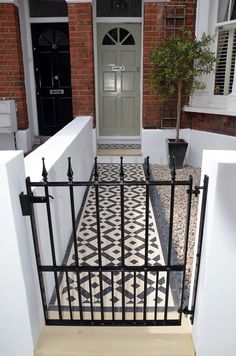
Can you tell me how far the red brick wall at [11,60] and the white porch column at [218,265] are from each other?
4.70 m

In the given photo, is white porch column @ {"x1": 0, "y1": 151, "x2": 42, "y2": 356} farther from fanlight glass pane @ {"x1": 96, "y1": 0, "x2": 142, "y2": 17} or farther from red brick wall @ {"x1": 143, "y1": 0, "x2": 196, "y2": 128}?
fanlight glass pane @ {"x1": 96, "y1": 0, "x2": 142, "y2": 17}

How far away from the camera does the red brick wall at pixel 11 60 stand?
5051 mm

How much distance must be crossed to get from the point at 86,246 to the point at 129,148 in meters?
3.27

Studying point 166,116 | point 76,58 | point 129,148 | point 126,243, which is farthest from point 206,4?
point 126,243

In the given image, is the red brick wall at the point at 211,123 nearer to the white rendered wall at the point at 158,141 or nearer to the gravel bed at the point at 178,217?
the white rendered wall at the point at 158,141

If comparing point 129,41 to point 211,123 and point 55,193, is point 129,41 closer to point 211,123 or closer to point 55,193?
point 211,123

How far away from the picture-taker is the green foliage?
13.8 feet

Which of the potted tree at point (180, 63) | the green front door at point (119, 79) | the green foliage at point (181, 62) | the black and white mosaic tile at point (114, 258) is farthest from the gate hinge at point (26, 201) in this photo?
the green front door at point (119, 79)

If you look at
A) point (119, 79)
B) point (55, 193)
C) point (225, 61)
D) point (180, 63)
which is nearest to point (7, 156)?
point (55, 193)

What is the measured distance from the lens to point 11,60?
17.2ft

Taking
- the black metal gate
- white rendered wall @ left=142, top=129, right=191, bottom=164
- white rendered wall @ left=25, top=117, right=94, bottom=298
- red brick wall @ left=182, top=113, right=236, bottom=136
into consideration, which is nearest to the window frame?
red brick wall @ left=182, top=113, right=236, bottom=136

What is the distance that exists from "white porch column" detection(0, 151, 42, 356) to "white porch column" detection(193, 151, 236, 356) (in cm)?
85

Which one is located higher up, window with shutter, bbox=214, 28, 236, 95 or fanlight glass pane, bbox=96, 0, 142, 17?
fanlight glass pane, bbox=96, 0, 142, 17

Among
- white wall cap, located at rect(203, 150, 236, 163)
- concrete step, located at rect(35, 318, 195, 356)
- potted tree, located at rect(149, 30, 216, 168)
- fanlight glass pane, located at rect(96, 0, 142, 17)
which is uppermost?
fanlight glass pane, located at rect(96, 0, 142, 17)
